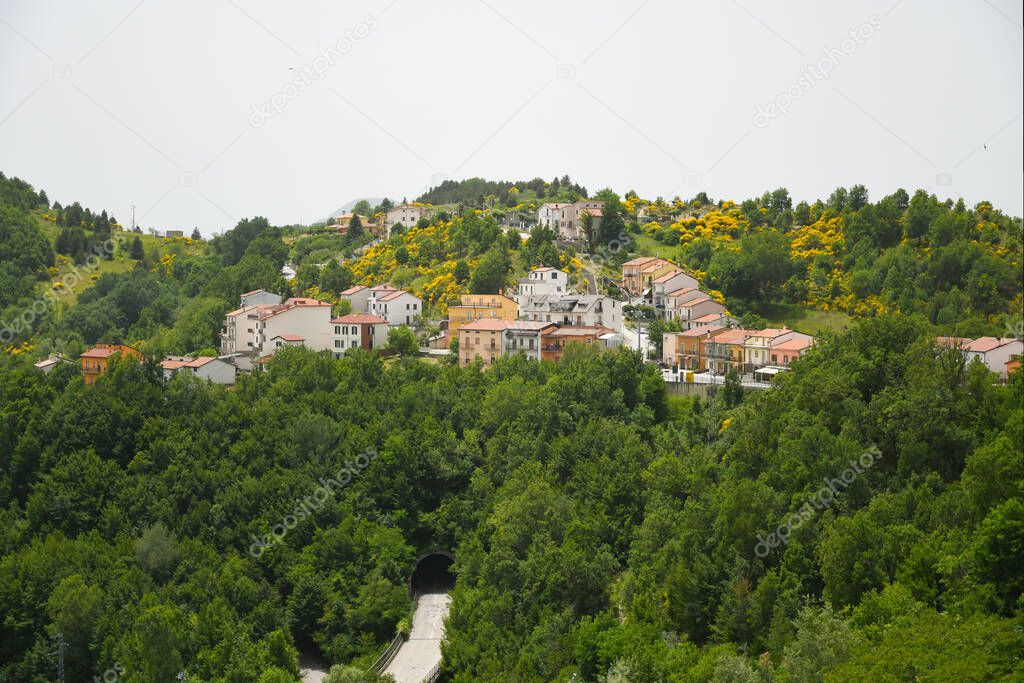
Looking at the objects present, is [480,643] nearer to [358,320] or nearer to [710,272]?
[358,320]

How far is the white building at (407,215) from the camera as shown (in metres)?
69.8

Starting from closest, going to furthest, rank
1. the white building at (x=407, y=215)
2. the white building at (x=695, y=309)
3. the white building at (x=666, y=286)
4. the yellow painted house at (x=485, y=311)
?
1. the yellow painted house at (x=485, y=311)
2. the white building at (x=695, y=309)
3. the white building at (x=666, y=286)
4. the white building at (x=407, y=215)

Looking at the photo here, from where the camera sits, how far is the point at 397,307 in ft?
166

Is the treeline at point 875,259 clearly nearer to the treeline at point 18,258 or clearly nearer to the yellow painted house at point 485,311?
the yellow painted house at point 485,311

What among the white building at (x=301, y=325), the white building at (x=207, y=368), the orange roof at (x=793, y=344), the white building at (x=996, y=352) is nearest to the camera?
the white building at (x=996, y=352)

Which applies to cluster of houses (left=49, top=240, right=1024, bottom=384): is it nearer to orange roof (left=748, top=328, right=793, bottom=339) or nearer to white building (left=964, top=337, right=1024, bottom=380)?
orange roof (left=748, top=328, right=793, bottom=339)

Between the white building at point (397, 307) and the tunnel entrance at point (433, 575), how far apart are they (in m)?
15.7

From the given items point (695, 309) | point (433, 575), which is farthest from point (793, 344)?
point (433, 575)

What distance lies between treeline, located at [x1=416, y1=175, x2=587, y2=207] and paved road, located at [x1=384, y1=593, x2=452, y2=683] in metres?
39.5

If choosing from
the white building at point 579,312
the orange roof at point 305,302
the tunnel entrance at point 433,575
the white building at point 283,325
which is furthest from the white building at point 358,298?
the tunnel entrance at point 433,575

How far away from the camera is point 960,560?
2058 centimetres

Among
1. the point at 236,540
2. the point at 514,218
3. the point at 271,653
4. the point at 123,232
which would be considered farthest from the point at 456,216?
the point at 271,653

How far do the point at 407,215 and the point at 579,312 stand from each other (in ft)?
81.0

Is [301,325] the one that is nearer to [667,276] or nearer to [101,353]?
[101,353]
